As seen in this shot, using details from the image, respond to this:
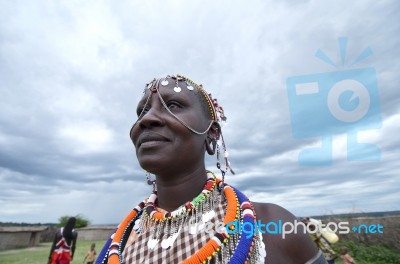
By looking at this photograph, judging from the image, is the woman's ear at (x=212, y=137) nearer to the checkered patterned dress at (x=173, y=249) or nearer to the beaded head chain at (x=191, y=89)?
the beaded head chain at (x=191, y=89)

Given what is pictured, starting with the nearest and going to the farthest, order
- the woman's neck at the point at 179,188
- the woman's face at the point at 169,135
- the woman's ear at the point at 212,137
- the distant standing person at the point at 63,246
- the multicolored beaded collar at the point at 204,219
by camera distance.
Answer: the multicolored beaded collar at the point at 204,219, the woman's face at the point at 169,135, the woman's neck at the point at 179,188, the woman's ear at the point at 212,137, the distant standing person at the point at 63,246

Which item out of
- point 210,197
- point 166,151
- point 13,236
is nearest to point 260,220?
point 210,197

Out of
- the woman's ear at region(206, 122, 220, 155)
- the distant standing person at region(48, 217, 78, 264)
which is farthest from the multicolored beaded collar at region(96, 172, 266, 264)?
the distant standing person at region(48, 217, 78, 264)

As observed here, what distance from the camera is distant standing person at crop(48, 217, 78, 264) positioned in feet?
29.8

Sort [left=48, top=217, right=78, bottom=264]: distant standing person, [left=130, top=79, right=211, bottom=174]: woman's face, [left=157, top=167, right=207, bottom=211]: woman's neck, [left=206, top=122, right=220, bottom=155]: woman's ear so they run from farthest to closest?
[left=48, top=217, right=78, bottom=264]: distant standing person → [left=206, top=122, right=220, bottom=155]: woman's ear → [left=157, top=167, right=207, bottom=211]: woman's neck → [left=130, top=79, right=211, bottom=174]: woman's face

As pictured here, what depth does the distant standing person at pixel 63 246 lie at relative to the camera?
357 inches

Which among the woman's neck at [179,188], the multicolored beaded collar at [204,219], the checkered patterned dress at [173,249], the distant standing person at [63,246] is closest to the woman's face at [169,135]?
the woman's neck at [179,188]

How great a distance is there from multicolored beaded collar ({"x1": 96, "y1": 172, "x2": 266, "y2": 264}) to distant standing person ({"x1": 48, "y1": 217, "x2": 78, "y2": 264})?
27.1ft

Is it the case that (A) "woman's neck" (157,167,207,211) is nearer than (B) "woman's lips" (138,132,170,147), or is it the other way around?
(B) "woman's lips" (138,132,170,147)

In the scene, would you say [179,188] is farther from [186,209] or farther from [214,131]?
[214,131]

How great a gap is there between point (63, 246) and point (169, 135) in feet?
30.0

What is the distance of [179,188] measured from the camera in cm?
208

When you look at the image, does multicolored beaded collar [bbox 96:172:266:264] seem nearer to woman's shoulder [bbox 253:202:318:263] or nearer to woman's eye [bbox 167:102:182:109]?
woman's shoulder [bbox 253:202:318:263]

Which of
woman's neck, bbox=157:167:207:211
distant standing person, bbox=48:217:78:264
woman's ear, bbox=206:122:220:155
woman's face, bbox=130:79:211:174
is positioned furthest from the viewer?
distant standing person, bbox=48:217:78:264
